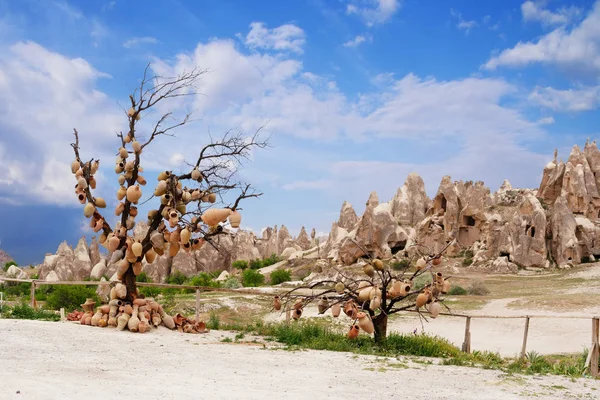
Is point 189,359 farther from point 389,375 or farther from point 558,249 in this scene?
point 558,249

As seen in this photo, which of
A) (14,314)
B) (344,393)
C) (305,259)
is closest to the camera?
(344,393)

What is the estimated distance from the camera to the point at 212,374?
23.0ft

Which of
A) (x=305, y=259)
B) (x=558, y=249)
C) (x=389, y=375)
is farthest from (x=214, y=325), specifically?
(x=305, y=259)

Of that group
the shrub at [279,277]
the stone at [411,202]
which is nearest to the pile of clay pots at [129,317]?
the shrub at [279,277]

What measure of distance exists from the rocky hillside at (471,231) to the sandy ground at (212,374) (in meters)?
23.9

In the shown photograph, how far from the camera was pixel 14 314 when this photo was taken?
12305 mm

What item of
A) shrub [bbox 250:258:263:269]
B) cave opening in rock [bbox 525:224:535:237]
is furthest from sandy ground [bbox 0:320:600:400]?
shrub [bbox 250:258:263:269]

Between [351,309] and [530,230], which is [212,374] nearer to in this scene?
[351,309]

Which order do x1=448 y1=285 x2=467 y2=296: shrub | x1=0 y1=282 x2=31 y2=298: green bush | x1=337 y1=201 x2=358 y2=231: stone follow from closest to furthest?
x1=448 y1=285 x2=467 y2=296: shrub → x1=0 y1=282 x2=31 y2=298: green bush → x1=337 y1=201 x2=358 y2=231: stone

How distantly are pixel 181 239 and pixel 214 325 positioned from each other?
261cm

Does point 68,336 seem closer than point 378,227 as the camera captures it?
Yes

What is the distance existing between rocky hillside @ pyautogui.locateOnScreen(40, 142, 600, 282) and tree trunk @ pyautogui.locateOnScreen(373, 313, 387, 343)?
2317cm

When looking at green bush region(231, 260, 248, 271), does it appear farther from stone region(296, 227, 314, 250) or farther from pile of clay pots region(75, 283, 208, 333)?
pile of clay pots region(75, 283, 208, 333)

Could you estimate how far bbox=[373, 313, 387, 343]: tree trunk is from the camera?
408 inches
